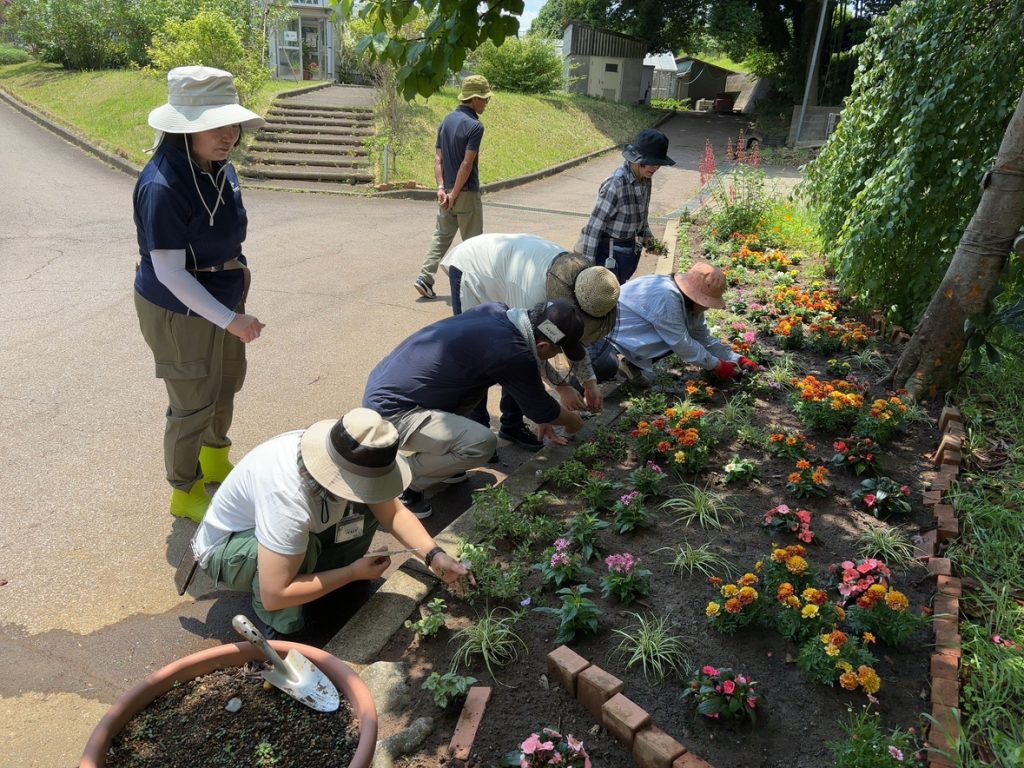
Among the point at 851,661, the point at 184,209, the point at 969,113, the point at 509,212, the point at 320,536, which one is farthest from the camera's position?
the point at 509,212

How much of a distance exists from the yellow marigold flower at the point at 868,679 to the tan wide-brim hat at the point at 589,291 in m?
1.89

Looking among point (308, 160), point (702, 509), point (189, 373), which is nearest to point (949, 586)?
point (702, 509)

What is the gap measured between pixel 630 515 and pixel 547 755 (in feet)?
4.58

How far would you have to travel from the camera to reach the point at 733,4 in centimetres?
2488

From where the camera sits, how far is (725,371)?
16.3ft

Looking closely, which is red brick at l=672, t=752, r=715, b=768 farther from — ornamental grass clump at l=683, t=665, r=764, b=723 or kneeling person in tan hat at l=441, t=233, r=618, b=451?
Result: kneeling person in tan hat at l=441, t=233, r=618, b=451

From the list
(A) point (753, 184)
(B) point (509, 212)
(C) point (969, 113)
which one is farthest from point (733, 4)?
(C) point (969, 113)

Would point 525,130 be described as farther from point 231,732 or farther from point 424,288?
point 231,732

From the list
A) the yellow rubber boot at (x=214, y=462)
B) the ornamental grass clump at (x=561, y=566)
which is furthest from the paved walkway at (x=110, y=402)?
the ornamental grass clump at (x=561, y=566)

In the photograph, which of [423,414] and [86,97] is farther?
[86,97]

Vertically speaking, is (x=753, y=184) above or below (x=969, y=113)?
below

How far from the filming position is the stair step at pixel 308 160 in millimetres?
13250

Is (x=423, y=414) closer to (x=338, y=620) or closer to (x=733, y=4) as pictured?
(x=338, y=620)

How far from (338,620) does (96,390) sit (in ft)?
9.65
